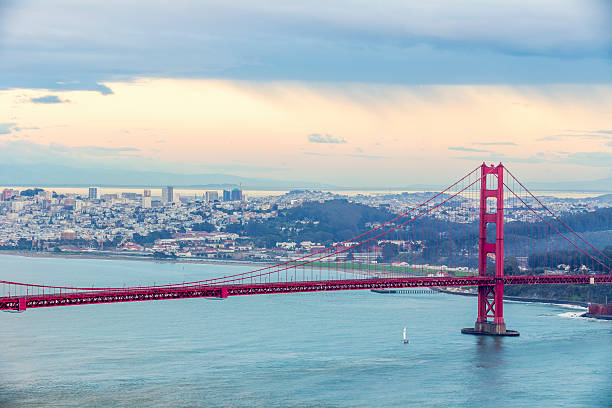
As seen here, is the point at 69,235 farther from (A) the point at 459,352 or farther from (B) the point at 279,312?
(A) the point at 459,352

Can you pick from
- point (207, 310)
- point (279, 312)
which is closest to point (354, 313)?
point (279, 312)

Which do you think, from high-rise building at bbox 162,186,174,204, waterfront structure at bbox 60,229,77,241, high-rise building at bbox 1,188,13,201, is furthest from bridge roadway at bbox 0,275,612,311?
high-rise building at bbox 162,186,174,204

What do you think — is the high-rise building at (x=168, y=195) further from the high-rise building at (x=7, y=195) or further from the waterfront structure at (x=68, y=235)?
the waterfront structure at (x=68, y=235)

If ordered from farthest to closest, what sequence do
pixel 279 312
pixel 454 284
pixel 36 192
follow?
pixel 36 192 → pixel 279 312 → pixel 454 284

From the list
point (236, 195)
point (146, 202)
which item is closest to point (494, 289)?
point (146, 202)

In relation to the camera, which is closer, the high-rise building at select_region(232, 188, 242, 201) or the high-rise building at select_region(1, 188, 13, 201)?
the high-rise building at select_region(1, 188, 13, 201)

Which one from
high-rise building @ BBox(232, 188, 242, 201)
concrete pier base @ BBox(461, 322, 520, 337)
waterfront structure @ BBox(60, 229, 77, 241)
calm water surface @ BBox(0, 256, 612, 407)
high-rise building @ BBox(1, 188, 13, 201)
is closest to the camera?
calm water surface @ BBox(0, 256, 612, 407)

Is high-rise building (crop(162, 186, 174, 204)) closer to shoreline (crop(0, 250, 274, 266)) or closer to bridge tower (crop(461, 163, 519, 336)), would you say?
shoreline (crop(0, 250, 274, 266))
